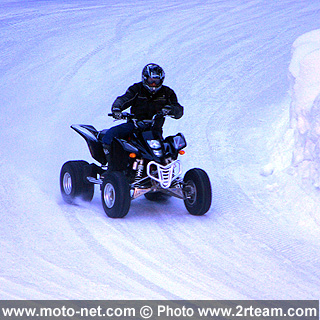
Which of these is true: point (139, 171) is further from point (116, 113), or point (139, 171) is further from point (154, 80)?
point (154, 80)

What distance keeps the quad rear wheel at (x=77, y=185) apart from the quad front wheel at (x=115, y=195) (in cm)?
64

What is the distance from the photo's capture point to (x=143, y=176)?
7.54 meters

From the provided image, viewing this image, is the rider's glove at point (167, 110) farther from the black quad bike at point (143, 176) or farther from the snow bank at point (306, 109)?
the snow bank at point (306, 109)

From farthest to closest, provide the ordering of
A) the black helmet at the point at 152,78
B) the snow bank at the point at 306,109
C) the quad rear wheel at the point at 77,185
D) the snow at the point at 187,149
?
the quad rear wheel at the point at 77,185 < the snow bank at the point at 306,109 < the black helmet at the point at 152,78 < the snow at the point at 187,149

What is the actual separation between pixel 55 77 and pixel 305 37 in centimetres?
606

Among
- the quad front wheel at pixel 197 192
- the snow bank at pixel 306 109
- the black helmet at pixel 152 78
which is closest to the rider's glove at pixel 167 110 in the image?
the black helmet at pixel 152 78

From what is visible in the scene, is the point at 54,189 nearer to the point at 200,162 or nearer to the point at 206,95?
the point at 200,162

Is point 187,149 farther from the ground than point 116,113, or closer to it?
farther from the ground

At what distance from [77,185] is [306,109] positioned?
9.92 feet

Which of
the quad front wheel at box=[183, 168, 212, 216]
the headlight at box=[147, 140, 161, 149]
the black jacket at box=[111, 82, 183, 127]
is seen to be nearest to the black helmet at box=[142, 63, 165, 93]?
the black jacket at box=[111, 82, 183, 127]

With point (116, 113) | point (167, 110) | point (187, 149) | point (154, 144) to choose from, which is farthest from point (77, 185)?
point (187, 149)

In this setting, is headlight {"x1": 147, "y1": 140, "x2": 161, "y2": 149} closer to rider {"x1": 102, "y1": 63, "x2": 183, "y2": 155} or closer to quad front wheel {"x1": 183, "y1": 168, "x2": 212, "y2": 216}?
rider {"x1": 102, "y1": 63, "x2": 183, "y2": 155}

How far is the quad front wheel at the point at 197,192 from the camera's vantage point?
729 centimetres

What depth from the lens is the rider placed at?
759 cm
